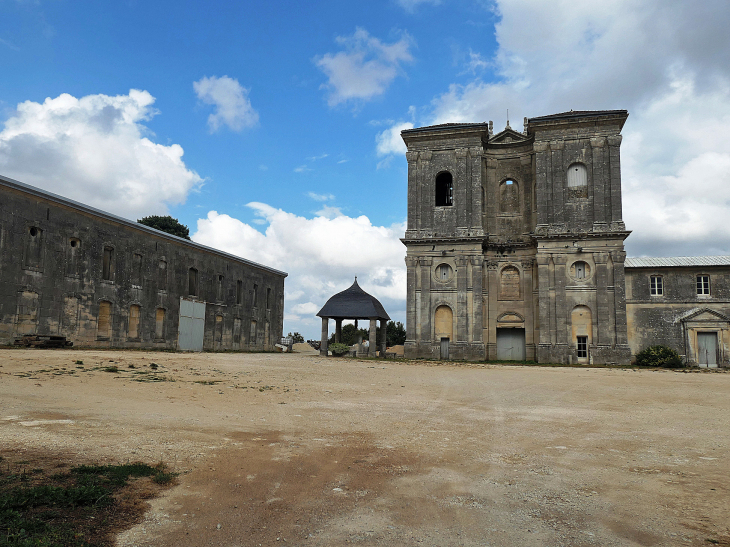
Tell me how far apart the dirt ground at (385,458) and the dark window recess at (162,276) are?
19.2 metres

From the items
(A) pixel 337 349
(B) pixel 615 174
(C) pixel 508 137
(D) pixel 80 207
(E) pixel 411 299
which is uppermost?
(C) pixel 508 137

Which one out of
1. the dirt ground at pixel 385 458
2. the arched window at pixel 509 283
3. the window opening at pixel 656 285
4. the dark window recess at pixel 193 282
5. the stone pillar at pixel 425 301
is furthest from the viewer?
the arched window at pixel 509 283

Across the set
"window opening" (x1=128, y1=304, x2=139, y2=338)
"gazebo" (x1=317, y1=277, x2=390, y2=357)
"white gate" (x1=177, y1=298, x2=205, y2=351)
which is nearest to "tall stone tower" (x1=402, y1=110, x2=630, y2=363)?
"gazebo" (x1=317, y1=277, x2=390, y2=357)

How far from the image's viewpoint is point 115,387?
39.8 feet

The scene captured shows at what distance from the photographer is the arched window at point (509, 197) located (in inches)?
1547

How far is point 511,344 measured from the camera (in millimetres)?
37062

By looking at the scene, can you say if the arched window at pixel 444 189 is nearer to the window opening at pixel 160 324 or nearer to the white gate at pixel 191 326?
the white gate at pixel 191 326

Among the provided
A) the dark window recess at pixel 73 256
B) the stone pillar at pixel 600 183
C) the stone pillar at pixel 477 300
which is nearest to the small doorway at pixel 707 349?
the stone pillar at pixel 600 183

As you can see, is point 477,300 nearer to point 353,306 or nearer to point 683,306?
point 353,306

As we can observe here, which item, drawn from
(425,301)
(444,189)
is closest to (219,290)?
(425,301)

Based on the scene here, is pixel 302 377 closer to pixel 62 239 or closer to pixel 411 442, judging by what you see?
pixel 411 442

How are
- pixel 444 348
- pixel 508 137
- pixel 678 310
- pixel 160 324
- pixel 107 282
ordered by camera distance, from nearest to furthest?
1. pixel 107 282
2. pixel 160 324
3. pixel 678 310
4. pixel 444 348
5. pixel 508 137

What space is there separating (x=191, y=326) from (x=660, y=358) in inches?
1217

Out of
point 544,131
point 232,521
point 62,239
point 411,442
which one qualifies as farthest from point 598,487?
point 544,131
